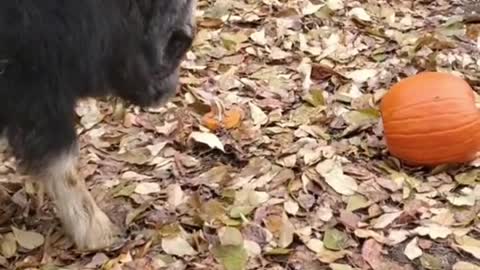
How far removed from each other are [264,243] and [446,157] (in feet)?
2.30

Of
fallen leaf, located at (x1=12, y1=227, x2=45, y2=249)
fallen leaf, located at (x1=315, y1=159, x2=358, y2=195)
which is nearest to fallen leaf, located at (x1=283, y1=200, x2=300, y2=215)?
fallen leaf, located at (x1=315, y1=159, x2=358, y2=195)

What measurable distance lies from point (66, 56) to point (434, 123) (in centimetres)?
127

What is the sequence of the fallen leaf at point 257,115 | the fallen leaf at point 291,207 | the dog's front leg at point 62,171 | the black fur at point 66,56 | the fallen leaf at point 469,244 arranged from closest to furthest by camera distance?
the black fur at point 66,56 → the dog's front leg at point 62,171 → the fallen leaf at point 469,244 → the fallen leaf at point 291,207 → the fallen leaf at point 257,115

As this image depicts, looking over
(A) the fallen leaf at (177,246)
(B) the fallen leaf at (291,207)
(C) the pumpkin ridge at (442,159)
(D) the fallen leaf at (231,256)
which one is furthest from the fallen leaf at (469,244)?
(A) the fallen leaf at (177,246)

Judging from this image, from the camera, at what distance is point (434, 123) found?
3.59 m

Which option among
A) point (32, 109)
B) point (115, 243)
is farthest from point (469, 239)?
point (32, 109)

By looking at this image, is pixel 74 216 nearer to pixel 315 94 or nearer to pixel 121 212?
pixel 121 212

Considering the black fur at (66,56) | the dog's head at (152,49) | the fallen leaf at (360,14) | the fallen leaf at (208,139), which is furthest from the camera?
the fallen leaf at (360,14)

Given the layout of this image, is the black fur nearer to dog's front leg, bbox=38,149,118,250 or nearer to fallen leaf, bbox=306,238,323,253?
dog's front leg, bbox=38,149,118,250

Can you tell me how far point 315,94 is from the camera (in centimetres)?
416

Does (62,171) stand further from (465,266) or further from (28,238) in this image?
(465,266)

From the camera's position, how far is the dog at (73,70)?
9.66ft

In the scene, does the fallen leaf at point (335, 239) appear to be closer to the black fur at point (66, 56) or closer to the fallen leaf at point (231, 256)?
the fallen leaf at point (231, 256)

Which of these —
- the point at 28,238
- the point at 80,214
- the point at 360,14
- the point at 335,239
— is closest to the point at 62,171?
the point at 80,214
